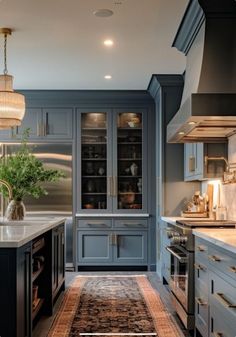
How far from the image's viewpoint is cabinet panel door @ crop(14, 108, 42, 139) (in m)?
7.05

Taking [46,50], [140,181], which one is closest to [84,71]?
[46,50]

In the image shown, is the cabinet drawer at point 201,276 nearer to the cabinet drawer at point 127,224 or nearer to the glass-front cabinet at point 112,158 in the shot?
the cabinet drawer at point 127,224

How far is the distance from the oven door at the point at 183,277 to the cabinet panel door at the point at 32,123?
10.8 feet

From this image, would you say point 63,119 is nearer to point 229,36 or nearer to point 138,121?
point 138,121

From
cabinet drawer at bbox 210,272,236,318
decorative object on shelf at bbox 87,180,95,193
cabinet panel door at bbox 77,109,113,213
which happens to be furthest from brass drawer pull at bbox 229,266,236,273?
decorative object on shelf at bbox 87,180,95,193

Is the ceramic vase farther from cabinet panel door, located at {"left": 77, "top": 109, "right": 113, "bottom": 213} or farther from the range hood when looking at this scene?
cabinet panel door, located at {"left": 77, "top": 109, "right": 113, "bottom": 213}

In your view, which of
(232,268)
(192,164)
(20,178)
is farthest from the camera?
(192,164)

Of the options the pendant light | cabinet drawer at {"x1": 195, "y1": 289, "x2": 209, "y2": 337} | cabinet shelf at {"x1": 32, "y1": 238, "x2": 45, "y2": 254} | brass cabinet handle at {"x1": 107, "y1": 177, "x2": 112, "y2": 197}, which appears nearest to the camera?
cabinet drawer at {"x1": 195, "y1": 289, "x2": 209, "y2": 337}

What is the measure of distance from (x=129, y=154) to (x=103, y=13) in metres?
Result: 3.44

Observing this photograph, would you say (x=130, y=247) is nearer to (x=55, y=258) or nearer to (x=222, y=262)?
(x=55, y=258)

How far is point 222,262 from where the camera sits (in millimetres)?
2822

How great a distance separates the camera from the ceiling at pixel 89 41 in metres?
3.80

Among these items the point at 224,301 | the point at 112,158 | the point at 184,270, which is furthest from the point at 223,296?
the point at 112,158

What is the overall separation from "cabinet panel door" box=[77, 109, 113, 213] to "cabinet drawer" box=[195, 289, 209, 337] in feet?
11.8
